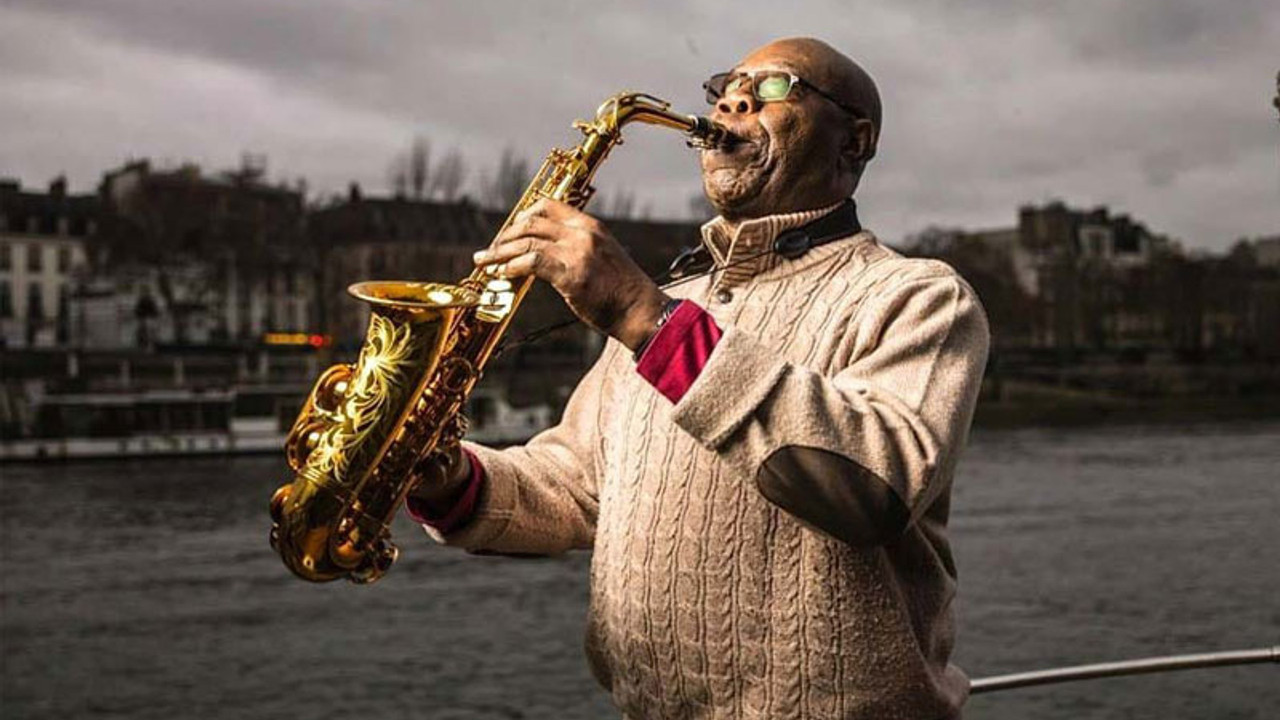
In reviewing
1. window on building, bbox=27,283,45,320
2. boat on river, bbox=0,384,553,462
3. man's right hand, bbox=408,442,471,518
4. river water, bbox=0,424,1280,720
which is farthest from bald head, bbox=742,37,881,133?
window on building, bbox=27,283,45,320

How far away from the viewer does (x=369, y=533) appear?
3240 mm

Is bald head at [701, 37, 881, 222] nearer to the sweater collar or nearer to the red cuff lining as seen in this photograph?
the sweater collar

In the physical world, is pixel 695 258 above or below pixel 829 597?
above

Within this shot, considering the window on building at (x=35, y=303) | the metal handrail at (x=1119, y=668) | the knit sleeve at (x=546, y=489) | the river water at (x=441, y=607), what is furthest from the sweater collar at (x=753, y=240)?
the window on building at (x=35, y=303)

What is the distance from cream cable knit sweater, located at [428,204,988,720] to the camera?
2521 mm

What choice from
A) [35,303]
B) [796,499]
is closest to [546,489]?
[796,499]

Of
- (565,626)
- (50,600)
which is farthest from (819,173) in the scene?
(50,600)

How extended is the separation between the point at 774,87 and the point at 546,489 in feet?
3.33

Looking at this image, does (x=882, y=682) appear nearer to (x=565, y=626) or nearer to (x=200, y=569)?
(x=565, y=626)

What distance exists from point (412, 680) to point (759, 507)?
2353cm

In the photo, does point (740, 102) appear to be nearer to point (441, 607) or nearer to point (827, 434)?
point (827, 434)

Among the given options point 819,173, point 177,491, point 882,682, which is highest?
point 819,173

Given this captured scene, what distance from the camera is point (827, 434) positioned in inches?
98.6

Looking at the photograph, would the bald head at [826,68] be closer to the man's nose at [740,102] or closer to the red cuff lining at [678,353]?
the man's nose at [740,102]
